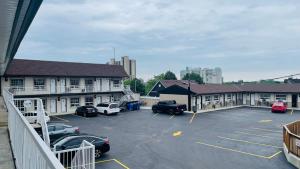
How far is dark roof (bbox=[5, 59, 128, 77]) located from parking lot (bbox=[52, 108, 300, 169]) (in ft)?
31.0

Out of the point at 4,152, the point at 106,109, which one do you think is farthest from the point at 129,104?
the point at 4,152

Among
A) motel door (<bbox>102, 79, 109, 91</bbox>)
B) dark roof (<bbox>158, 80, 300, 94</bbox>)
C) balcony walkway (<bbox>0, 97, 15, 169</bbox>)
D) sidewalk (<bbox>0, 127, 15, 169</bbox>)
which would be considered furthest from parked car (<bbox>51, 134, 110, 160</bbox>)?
dark roof (<bbox>158, 80, 300, 94</bbox>)

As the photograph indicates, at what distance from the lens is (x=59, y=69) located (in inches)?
1415

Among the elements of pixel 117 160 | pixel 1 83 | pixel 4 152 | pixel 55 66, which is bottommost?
pixel 117 160

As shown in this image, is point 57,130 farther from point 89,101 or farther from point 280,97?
point 280,97

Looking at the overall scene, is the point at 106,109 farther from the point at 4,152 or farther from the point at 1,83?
the point at 4,152

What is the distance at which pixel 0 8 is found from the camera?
5547 mm

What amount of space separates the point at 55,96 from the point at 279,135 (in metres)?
27.4

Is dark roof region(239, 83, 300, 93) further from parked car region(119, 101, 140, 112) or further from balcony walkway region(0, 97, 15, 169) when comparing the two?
balcony walkway region(0, 97, 15, 169)

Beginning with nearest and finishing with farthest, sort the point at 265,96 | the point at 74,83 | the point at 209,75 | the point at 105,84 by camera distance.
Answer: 1. the point at 74,83
2. the point at 105,84
3. the point at 265,96
4. the point at 209,75

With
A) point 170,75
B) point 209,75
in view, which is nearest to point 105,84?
point 170,75

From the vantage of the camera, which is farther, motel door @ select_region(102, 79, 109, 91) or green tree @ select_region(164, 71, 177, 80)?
green tree @ select_region(164, 71, 177, 80)

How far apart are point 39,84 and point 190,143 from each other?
23.3 metres

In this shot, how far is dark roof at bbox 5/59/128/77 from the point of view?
31.9 meters
